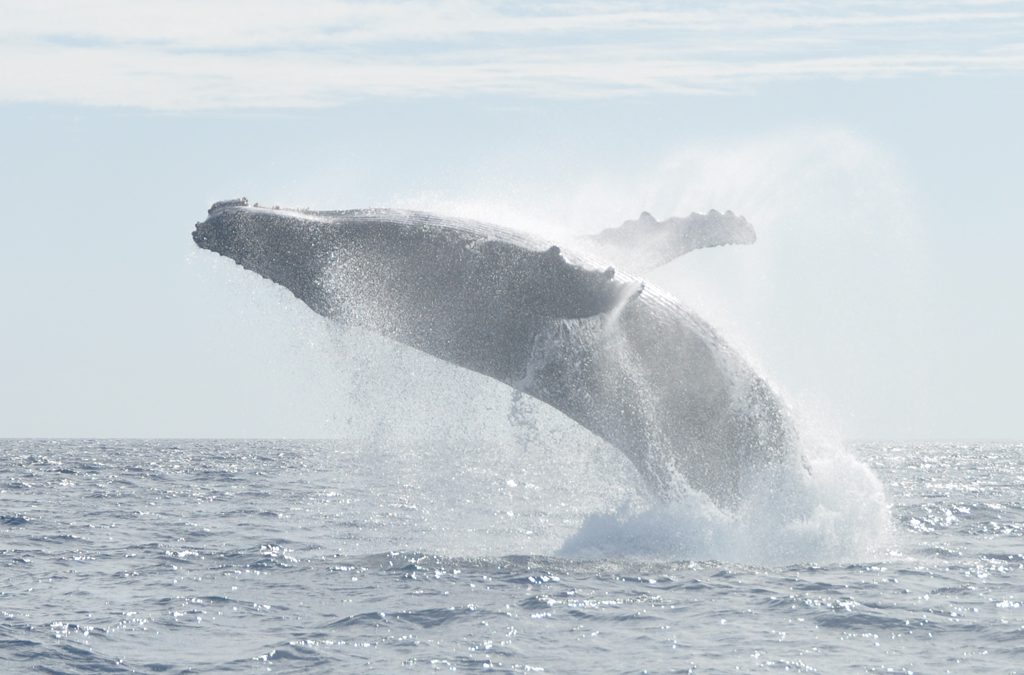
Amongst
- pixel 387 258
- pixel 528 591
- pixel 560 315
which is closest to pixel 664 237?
pixel 560 315

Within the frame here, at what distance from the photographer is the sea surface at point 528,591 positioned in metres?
9.49

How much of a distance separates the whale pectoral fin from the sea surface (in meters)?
2.25

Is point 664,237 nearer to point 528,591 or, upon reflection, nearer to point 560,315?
point 560,315

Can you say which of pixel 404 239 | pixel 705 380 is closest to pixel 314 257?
pixel 404 239

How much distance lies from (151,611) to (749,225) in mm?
7733

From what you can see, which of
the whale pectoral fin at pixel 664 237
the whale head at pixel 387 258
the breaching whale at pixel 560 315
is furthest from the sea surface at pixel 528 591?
the whale head at pixel 387 258

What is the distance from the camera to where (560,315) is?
11.5 m

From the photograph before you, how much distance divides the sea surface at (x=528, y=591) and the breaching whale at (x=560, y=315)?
A: 866 mm

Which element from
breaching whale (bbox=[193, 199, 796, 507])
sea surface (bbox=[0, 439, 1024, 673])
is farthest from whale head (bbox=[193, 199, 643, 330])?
sea surface (bbox=[0, 439, 1024, 673])

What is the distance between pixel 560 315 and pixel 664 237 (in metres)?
3.06

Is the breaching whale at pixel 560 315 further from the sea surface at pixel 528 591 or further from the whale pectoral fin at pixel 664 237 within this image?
the sea surface at pixel 528 591

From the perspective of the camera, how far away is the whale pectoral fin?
13755mm

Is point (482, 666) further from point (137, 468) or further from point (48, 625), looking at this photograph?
point (137, 468)

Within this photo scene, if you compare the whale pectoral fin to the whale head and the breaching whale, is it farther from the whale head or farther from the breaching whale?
the whale head
